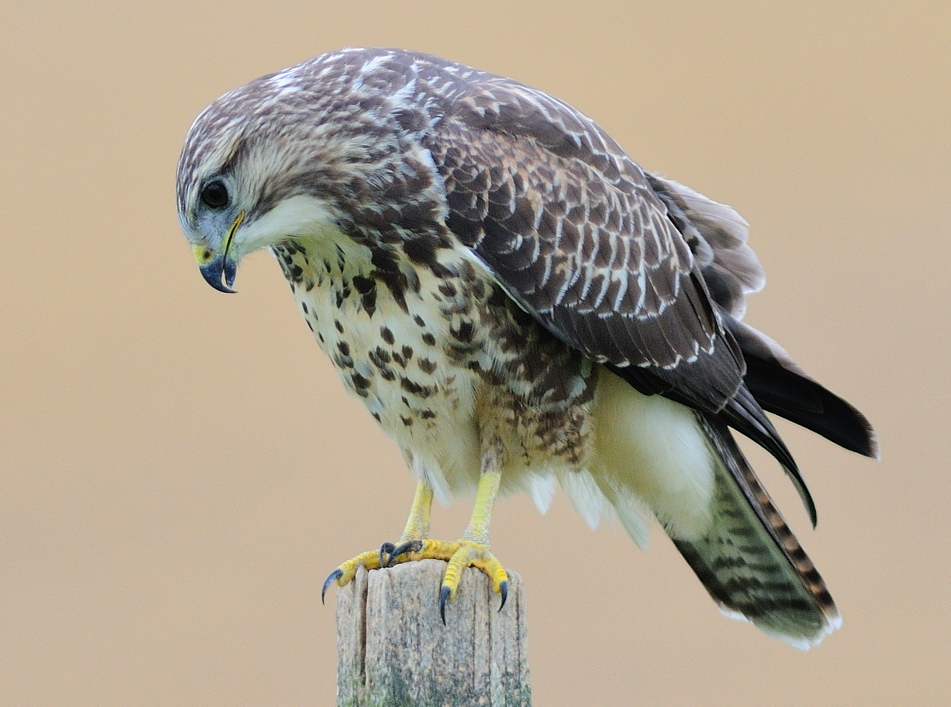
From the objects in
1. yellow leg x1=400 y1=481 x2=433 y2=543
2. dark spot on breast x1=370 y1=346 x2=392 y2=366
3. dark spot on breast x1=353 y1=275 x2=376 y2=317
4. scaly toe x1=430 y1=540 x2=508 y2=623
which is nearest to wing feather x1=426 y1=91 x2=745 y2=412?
dark spot on breast x1=353 y1=275 x2=376 y2=317

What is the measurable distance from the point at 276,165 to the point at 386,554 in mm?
1037

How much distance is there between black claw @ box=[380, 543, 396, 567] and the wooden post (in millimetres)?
288

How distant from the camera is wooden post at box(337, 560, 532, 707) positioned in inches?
107

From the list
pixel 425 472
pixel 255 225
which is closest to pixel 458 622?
pixel 425 472

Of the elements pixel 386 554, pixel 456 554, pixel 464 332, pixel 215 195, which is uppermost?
pixel 215 195

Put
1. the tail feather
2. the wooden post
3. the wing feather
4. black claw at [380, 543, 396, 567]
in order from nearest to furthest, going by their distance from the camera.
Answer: the wooden post → the wing feather → black claw at [380, 543, 396, 567] → the tail feather

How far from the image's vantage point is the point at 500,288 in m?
3.14

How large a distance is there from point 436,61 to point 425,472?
1.19 m

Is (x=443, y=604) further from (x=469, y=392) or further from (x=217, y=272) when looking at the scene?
(x=217, y=272)

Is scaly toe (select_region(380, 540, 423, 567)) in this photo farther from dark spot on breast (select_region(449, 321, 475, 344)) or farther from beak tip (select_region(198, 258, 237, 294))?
beak tip (select_region(198, 258, 237, 294))

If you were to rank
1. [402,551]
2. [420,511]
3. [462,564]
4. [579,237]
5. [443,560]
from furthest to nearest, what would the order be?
[420,511] → [579,237] → [402,551] → [443,560] → [462,564]

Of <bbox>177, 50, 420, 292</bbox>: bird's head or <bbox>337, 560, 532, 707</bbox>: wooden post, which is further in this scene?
<bbox>177, 50, 420, 292</bbox>: bird's head

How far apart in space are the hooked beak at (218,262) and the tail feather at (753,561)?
5.08 ft

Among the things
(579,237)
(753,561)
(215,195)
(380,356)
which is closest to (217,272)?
(215,195)
